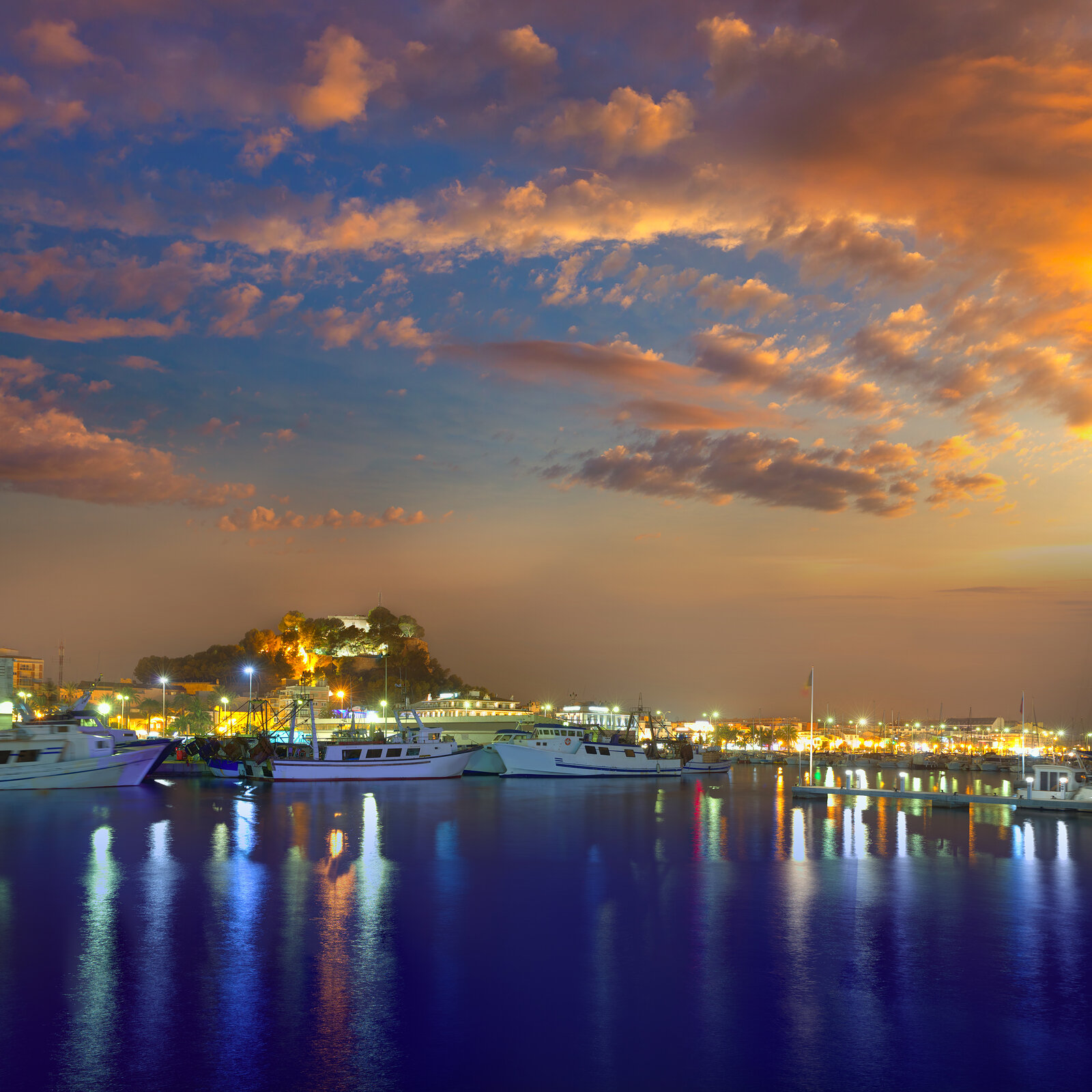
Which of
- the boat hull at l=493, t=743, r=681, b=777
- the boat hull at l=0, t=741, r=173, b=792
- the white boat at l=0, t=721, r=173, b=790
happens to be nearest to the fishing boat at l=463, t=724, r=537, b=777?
the boat hull at l=493, t=743, r=681, b=777

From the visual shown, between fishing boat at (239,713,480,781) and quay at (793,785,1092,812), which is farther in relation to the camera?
fishing boat at (239,713,480,781)

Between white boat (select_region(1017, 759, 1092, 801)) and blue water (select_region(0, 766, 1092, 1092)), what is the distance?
84.1ft

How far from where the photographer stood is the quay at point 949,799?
7662 centimetres

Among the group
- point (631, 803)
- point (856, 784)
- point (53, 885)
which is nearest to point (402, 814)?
point (631, 803)

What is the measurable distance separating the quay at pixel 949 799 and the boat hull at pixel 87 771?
63448mm

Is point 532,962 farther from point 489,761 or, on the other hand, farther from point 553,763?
point 489,761

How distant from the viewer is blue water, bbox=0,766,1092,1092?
62.3 ft

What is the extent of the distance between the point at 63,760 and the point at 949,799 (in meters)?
78.1

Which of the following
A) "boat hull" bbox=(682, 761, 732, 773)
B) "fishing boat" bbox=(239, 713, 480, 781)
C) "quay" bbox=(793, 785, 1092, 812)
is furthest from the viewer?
"boat hull" bbox=(682, 761, 732, 773)

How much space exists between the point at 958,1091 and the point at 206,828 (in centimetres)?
4956

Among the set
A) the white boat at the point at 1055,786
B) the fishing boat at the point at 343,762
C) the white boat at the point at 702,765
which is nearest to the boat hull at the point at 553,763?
the fishing boat at the point at 343,762

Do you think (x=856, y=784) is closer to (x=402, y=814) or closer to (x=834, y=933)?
(x=402, y=814)

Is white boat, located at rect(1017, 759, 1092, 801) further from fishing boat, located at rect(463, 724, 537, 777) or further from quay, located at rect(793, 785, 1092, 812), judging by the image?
fishing boat, located at rect(463, 724, 537, 777)

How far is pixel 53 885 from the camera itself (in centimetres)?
3756
